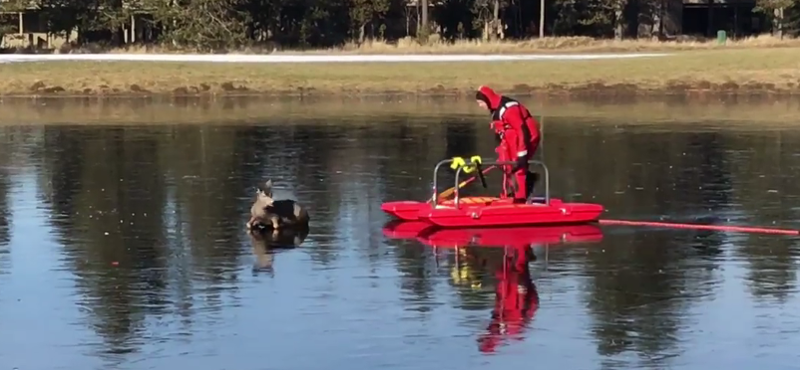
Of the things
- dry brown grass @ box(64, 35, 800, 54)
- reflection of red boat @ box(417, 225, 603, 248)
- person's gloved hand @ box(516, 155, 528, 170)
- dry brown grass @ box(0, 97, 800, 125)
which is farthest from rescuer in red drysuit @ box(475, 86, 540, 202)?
dry brown grass @ box(64, 35, 800, 54)

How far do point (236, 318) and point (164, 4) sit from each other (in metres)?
46.0

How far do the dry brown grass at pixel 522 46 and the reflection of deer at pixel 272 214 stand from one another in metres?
36.8

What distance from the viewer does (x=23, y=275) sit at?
1278 cm

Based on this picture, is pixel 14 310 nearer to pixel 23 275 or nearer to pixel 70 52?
pixel 23 275

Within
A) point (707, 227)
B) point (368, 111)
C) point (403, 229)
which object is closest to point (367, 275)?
point (403, 229)

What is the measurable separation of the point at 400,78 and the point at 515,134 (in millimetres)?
23177

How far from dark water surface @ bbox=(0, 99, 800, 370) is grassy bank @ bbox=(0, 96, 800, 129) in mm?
7063

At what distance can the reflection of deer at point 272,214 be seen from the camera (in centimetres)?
1488

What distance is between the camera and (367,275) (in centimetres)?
1261

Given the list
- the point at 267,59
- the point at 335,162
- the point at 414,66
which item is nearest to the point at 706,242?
the point at 335,162

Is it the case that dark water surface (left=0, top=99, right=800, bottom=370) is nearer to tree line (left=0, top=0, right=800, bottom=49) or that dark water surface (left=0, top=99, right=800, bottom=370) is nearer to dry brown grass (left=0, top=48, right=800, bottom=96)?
dry brown grass (left=0, top=48, right=800, bottom=96)

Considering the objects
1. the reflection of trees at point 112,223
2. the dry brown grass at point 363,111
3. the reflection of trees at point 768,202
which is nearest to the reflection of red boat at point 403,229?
the reflection of trees at point 112,223

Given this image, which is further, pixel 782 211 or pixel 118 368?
pixel 782 211

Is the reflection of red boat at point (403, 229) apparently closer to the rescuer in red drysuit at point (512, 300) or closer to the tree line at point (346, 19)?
the rescuer in red drysuit at point (512, 300)
